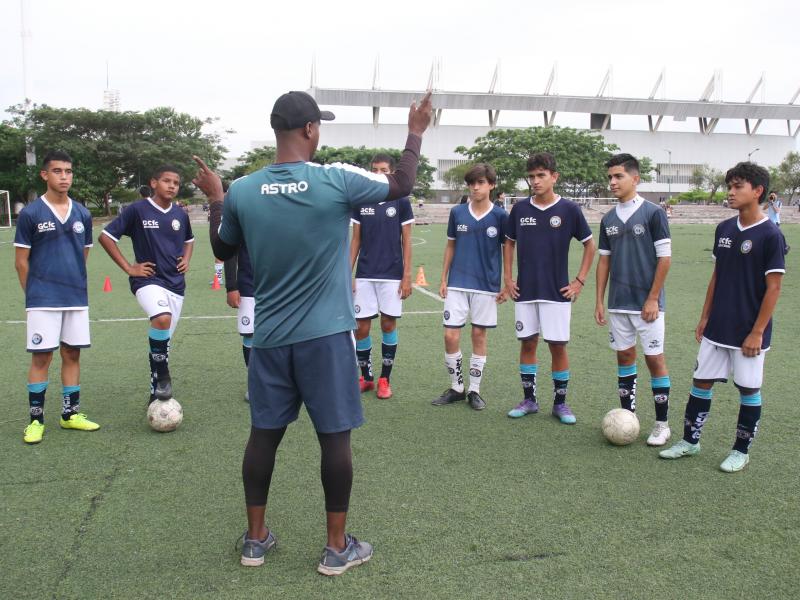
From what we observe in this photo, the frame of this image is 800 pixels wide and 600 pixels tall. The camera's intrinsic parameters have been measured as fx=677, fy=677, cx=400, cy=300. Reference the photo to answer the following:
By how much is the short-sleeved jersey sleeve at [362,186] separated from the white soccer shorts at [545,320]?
295 centimetres

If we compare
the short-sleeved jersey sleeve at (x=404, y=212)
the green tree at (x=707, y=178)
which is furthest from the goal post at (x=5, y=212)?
the green tree at (x=707, y=178)

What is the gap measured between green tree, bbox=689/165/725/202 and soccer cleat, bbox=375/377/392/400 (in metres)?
90.1

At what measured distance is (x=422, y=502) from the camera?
417 cm

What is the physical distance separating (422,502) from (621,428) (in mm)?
1807

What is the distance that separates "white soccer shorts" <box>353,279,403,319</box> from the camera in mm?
6707

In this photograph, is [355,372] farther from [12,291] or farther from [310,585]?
[12,291]

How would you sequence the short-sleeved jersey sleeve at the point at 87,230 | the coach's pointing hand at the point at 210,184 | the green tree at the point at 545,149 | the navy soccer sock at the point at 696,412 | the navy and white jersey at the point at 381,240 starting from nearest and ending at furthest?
1. the coach's pointing hand at the point at 210,184
2. the navy soccer sock at the point at 696,412
3. the short-sleeved jersey sleeve at the point at 87,230
4. the navy and white jersey at the point at 381,240
5. the green tree at the point at 545,149

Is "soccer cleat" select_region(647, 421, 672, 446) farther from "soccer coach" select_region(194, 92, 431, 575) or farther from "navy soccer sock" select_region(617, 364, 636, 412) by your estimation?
"soccer coach" select_region(194, 92, 431, 575)

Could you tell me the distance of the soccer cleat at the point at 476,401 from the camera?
20.2 ft

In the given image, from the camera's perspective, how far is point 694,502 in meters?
4.16

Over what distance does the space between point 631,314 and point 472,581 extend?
279cm

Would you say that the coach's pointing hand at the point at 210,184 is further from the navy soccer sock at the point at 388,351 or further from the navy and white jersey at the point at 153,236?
the navy soccer sock at the point at 388,351

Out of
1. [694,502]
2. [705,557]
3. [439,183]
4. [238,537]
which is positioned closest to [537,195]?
[694,502]

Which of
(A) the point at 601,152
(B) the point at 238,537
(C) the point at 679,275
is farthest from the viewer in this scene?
(A) the point at 601,152
